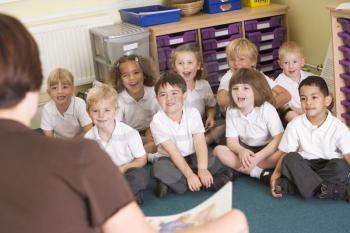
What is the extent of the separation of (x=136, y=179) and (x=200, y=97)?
76 centimetres

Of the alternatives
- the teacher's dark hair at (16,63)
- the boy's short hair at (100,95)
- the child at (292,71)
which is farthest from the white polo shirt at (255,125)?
the teacher's dark hair at (16,63)

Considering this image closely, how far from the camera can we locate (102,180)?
718 mm

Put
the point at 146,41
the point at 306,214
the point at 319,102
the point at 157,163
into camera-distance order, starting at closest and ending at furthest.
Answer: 1. the point at 306,214
2. the point at 319,102
3. the point at 157,163
4. the point at 146,41

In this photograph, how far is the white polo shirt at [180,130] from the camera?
2.26 m

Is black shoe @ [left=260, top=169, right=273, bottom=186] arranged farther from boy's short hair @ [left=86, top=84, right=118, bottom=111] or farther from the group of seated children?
boy's short hair @ [left=86, top=84, right=118, bottom=111]

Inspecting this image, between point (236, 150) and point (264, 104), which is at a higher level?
point (264, 104)

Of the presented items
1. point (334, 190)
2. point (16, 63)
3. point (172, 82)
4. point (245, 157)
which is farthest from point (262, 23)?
point (16, 63)

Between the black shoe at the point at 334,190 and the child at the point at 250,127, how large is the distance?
0.29 meters

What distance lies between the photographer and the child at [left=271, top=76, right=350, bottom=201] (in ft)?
6.41

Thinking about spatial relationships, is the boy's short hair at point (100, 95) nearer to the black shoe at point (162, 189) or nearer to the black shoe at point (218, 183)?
the black shoe at point (162, 189)

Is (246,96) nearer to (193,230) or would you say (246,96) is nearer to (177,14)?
(177,14)

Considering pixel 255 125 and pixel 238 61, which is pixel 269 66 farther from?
pixel 255 125

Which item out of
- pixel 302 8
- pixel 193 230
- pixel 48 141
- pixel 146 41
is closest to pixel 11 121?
pixel 48 141

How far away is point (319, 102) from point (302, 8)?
4.91ft
